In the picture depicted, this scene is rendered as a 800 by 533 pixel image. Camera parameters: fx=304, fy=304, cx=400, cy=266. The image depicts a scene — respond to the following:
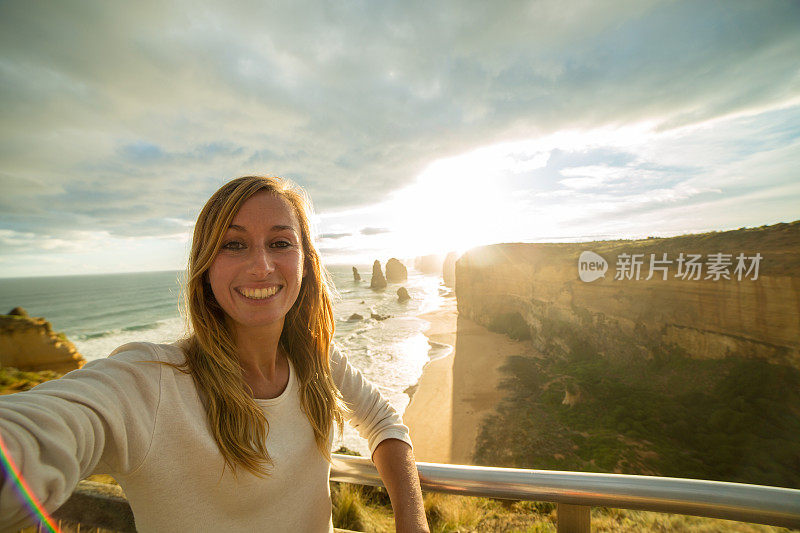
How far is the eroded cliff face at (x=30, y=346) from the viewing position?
10430mm

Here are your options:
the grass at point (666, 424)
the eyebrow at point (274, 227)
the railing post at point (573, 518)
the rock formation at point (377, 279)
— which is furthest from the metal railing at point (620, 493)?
the rock formation at point (377, 279)

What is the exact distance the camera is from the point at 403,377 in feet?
56.5

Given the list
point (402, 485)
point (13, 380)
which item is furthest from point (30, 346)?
point (402, 485)

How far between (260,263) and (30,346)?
15906 millimetres

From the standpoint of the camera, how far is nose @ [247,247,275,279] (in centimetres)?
137

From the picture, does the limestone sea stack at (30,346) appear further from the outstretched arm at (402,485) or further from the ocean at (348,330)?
the outstretched arm at (402,485)

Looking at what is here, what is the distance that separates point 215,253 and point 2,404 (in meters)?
0.77

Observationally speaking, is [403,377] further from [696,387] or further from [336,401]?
[336,401]

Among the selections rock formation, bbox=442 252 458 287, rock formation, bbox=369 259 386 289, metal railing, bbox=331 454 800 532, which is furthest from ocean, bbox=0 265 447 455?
rock formation, bbox=442 252 458 287

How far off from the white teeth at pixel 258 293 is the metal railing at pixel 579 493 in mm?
910

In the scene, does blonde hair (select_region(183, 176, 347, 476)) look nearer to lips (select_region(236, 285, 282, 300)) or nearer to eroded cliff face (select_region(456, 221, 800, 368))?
lips (select_region(236, 285, 282, 300))

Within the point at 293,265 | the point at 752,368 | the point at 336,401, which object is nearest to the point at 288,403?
the point at 336,401

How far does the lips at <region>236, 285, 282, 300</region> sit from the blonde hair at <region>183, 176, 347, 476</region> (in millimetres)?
200

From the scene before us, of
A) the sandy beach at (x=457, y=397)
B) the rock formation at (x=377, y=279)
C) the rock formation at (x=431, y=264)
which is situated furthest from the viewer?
the rock formation at (x=431, y=264)
